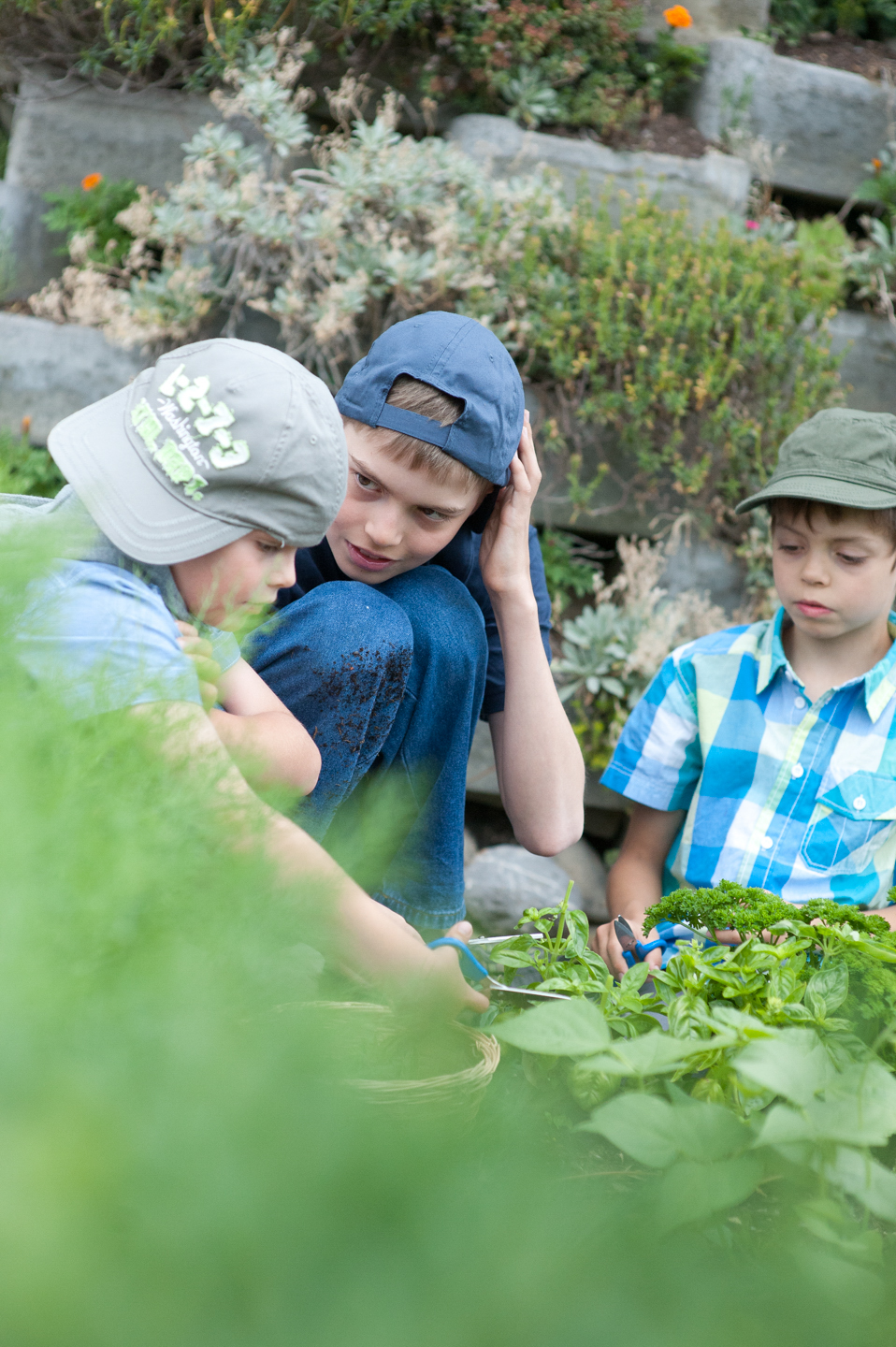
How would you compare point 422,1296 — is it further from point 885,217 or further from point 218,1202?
point 885,217

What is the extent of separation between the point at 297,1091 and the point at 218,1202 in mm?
63

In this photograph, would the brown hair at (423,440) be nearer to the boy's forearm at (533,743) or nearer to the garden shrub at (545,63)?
the boy's forearm at (533,743)

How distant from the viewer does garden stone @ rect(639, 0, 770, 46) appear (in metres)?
4.72

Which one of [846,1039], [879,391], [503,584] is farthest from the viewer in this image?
[879,391]

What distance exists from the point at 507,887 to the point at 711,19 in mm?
4067

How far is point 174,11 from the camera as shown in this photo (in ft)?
12.5

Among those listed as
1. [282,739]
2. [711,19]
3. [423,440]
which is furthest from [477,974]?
[711,19]

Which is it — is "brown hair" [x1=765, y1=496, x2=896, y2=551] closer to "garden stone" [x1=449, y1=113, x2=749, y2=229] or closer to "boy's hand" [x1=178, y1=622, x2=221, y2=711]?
"boy's hand" [x1=178, y1=622, x2=221, y2=711]

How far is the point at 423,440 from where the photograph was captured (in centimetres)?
179

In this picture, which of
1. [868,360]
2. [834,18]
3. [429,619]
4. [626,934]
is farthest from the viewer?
[834,18]

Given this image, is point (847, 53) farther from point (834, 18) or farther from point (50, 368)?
point (50, 368)

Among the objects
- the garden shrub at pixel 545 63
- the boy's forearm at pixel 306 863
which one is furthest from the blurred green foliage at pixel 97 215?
the boy's forearm at pixel 306 863

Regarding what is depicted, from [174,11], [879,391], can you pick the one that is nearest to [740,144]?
[879,391]

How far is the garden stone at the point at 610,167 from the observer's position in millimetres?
4102
